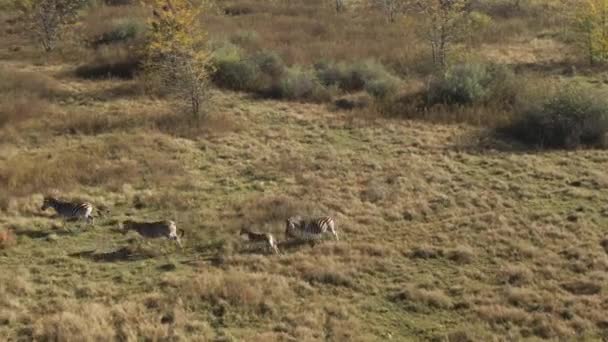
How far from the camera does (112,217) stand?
16.7 m

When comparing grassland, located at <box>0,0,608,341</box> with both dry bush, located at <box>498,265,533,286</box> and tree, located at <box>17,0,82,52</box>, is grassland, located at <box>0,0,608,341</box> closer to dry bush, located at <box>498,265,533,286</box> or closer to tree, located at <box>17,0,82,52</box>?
dry bush, located at <box>498,265,533,286</box>

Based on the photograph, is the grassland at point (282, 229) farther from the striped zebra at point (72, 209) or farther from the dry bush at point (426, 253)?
the striped zebra at point (72, 209)

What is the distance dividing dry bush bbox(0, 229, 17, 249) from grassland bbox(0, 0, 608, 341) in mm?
54

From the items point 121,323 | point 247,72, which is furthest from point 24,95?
point 121,323

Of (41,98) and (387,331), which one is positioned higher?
(41,98)

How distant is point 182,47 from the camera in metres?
23.8

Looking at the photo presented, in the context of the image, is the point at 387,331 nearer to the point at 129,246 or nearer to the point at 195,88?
the point at 129,246

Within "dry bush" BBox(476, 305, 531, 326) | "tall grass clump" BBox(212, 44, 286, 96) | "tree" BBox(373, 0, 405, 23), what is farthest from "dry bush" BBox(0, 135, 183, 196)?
"tree" BBox(373, 0, 405, 23)

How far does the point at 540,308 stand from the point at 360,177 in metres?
8.32

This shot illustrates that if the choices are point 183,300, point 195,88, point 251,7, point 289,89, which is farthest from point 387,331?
point 251,7

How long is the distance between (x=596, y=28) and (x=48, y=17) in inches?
1153

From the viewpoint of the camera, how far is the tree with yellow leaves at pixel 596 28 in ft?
102

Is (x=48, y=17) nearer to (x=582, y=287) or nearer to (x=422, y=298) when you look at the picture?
(x=422, y=298)

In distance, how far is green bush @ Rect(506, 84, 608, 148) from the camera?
2192 centimetres
